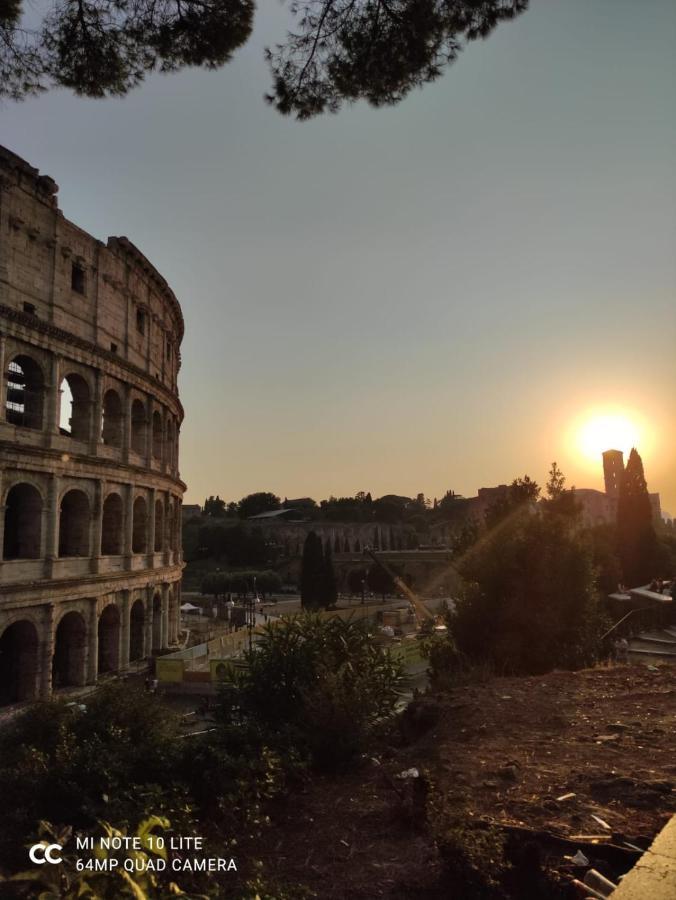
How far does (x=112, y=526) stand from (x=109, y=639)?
3.99 m

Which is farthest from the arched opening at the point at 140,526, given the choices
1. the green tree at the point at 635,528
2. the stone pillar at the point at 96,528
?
the green tree at the point at 635,528

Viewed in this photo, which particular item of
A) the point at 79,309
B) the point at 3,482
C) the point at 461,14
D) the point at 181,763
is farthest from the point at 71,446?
the point at 461,14

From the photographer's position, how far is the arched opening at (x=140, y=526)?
25441mm

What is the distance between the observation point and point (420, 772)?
22.9 feet

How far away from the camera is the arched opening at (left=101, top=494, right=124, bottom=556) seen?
23.0 m

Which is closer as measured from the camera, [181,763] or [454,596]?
[181,763]

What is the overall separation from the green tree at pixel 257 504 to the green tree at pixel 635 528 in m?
79.0

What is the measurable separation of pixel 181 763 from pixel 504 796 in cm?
371

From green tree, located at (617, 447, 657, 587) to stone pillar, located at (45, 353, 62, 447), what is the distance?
39.1m

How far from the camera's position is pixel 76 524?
69.6ft

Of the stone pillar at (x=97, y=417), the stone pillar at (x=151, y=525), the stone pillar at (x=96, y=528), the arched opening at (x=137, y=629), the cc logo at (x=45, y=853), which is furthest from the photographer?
the stone pillar at (x=151, y=525)

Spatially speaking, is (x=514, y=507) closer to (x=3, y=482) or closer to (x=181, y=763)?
(x=181, y=763)

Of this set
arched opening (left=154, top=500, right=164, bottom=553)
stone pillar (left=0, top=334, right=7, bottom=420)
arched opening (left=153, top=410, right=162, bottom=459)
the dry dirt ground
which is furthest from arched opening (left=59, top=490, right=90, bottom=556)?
the dry dirt ground

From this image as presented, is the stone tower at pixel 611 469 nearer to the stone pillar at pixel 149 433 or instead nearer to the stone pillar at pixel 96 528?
the stone pillar at pixel 149 433
